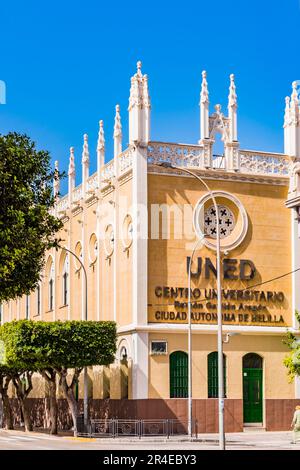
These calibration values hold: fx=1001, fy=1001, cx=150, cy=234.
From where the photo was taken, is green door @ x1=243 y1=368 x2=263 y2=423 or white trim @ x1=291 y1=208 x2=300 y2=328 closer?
green door @ x1=243 y1=368 x2=263 y2=423

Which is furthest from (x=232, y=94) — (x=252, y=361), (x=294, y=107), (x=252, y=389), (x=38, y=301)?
(x=38, y=301)

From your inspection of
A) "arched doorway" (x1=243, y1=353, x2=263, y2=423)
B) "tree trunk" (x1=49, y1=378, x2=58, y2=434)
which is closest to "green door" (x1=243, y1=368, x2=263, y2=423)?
"arched doorway" (x1=243, y1=353, x2=263, y2=423)

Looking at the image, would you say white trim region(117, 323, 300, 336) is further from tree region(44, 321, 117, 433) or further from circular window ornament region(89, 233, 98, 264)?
circular window ornament region(89, 233, 98, 264)

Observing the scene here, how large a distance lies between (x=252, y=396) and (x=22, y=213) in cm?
2126

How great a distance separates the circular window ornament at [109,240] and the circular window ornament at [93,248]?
190 cm

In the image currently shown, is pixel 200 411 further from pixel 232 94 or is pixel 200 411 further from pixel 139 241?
pixel 232 94

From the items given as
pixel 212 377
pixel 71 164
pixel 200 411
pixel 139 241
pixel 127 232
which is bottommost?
pixel 200 411

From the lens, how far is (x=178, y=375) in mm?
50125

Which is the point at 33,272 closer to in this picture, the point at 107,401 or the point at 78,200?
the point at 107,401

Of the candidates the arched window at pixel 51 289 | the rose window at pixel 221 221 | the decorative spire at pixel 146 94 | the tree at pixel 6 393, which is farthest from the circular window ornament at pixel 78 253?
the decorative spire at pixel 146 94

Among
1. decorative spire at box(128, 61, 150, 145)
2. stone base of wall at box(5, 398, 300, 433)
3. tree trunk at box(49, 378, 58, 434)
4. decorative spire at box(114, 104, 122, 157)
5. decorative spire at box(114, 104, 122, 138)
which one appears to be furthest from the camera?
decorative spire at box(114, 104, 122, 138)

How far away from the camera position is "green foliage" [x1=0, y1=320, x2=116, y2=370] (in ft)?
153

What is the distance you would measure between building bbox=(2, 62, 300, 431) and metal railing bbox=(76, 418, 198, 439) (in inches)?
36.6
